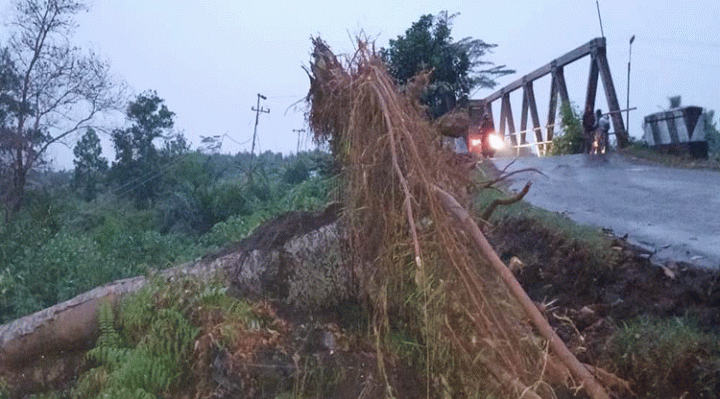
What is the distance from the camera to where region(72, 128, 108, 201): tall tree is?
93.7ft

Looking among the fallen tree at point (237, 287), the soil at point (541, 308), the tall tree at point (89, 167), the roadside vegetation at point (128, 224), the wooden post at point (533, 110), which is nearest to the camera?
the soil at point (541, 308)

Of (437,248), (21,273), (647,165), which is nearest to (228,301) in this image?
(437,248)

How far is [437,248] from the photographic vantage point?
200 inches

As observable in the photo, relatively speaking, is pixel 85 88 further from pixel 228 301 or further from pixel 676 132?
pixel 228 301

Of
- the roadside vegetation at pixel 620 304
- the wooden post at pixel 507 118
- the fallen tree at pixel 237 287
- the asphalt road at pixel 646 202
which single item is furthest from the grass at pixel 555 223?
the wooden post at pixel 507 118

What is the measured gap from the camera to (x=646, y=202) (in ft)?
37.6

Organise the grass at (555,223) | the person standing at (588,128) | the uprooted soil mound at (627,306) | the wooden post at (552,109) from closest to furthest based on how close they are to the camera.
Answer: the uprooted soil mound at (627,306) < the grass at (555,223) < the person standing at (588,128) < the wooden post at (552,109)

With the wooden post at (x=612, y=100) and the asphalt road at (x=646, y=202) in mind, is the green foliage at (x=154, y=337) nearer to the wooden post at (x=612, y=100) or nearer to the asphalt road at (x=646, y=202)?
the asphalt road at (x=646, y=202)

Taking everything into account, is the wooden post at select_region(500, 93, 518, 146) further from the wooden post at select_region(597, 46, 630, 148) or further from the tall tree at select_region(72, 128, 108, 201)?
the tall tree at select_region(72, 128, 108, 201)

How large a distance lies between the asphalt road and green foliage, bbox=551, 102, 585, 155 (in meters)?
4.84

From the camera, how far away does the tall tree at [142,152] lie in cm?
2661

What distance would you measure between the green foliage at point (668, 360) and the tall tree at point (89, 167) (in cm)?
2487

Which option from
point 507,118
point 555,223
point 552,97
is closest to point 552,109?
point 552,97

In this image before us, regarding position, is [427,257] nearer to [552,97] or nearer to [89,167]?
[552,97]
